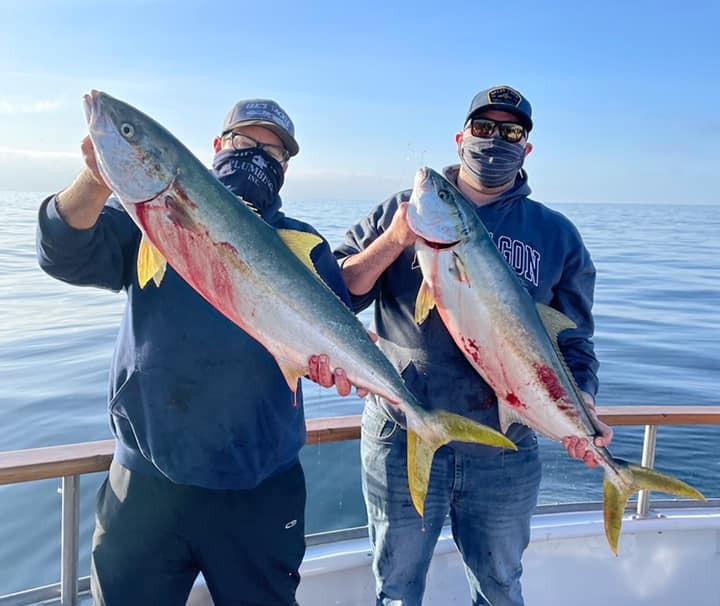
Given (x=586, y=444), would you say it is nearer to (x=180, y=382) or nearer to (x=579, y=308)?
(x=579, y=308)

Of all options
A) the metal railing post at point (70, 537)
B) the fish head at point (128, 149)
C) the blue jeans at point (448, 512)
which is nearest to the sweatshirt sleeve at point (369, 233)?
the blue jeans at point (448, 512)

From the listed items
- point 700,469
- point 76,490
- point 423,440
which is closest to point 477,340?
point 423,440

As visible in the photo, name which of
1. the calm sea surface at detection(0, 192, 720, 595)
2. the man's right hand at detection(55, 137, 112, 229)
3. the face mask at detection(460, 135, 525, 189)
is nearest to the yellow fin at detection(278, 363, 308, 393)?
the man's right hand at detection(55, 137, 112, 229)

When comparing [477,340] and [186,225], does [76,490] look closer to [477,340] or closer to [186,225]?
[186,225]

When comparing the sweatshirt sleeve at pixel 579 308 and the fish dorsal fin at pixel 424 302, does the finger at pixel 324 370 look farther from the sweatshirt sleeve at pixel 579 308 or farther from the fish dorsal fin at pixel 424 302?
the sweatshirt sleeve at pixel 579 308

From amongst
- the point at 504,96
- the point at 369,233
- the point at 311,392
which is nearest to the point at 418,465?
the point at 369,233

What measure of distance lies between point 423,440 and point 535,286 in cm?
90

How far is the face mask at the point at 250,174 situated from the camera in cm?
232

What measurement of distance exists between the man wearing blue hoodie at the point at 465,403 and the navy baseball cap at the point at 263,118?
53 cm

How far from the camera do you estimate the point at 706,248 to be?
84.8 ft

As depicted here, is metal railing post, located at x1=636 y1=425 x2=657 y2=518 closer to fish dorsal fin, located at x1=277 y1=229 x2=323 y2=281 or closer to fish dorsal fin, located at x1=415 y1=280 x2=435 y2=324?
fish dorsal fin, located at x1=415 y1=280 x2=435 y2=324

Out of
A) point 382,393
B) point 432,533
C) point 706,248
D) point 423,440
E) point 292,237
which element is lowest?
point 706,248

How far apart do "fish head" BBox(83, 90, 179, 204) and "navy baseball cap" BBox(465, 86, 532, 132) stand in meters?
1.45

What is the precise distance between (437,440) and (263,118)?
1.37 meters
